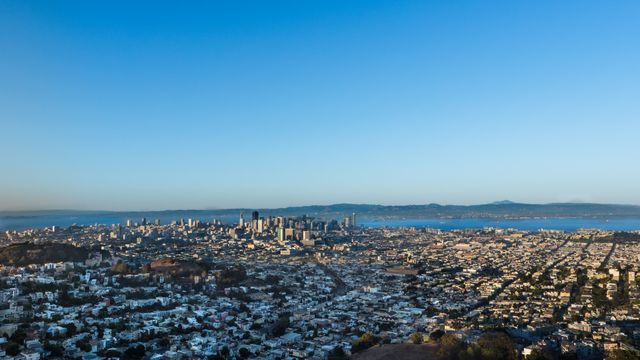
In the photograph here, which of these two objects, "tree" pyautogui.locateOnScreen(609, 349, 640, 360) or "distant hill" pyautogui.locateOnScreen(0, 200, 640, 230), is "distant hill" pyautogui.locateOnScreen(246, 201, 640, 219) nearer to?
"distant hill" pyautogui.locateOnScreen(0, 200, 640, 230)

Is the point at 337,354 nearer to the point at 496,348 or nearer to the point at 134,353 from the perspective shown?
the point at 496,348

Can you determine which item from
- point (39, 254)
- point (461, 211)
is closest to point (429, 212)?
point (461, 211)

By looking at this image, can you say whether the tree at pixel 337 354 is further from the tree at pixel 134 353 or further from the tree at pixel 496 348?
the tree at pixel 134 353

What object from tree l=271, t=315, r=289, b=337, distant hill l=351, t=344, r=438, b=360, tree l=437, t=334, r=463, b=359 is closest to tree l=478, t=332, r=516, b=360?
tree l=437, t=334, r=463, b=359

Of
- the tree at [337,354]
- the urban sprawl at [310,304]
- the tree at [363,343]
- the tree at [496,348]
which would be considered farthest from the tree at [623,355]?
the tree at [337,354]

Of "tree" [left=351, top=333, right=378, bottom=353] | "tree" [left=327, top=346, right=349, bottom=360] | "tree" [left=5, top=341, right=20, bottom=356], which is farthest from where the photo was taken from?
"tree" [left=351, top=333, right=378, bottom=353]
